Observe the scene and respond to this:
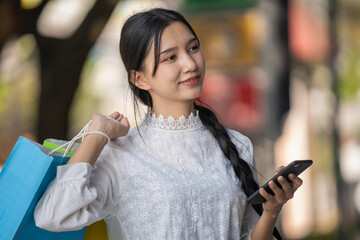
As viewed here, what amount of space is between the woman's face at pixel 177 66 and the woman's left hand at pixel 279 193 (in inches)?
17.7

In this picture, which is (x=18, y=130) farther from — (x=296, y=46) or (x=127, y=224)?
(x=127, y=224)

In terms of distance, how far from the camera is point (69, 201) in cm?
184

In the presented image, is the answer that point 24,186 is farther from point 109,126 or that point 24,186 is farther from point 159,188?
point 159,188

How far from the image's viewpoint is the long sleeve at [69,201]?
184cm

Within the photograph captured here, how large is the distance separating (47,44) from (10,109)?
8.20 metres

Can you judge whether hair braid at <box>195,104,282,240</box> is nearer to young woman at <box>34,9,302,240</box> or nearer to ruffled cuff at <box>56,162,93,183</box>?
young woman at <box>34,9,302,240</box>

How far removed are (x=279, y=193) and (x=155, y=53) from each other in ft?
2.28

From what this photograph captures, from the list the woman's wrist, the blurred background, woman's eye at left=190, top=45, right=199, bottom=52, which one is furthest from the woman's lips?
the blurred background

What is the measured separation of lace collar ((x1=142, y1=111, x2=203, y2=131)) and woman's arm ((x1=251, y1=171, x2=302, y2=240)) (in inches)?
16.1

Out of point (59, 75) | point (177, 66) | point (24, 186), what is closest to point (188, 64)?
point (177, 66)

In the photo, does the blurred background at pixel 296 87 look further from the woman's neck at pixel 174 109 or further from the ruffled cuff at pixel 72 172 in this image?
the ruffled cuff at pixel 72 172

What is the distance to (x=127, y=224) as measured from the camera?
207 centimetres

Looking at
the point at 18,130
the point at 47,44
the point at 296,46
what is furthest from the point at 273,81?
the point at 18,130

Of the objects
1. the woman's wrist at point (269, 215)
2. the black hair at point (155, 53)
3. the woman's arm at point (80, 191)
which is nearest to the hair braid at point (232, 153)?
the black hair at point (155, 53)
